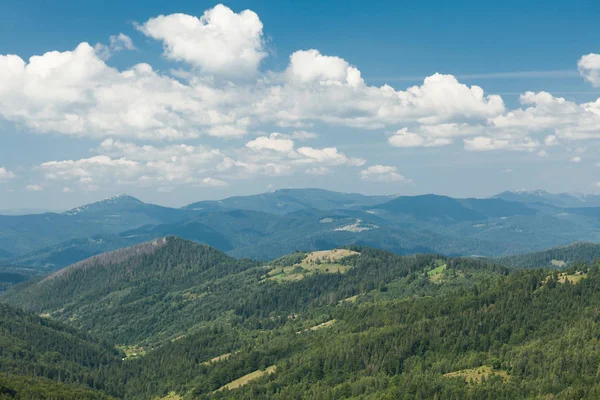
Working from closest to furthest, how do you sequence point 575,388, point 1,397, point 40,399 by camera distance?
1. point 575,388
2. point 1,397
3. point 40,399

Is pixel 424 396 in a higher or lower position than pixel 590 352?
lower

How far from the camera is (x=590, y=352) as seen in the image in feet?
620

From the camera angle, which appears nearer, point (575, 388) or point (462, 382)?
point (575, 388)

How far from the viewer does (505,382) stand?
18925cm

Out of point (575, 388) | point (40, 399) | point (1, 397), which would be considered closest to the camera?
point (575, 388)

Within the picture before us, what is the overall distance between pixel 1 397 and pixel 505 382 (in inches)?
6841

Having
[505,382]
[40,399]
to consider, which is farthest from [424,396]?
[40,399]

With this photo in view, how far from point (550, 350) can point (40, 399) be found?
7443 inches

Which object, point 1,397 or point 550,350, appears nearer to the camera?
point 1,397

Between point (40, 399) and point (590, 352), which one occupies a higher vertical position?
point (590, 352)

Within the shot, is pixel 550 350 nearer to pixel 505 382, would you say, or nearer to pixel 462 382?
pixel 505 382

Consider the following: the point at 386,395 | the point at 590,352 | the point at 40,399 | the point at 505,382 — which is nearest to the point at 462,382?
the point at 505,382

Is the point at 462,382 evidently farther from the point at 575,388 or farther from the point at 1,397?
the point at 1,397

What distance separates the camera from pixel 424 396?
185 meters
